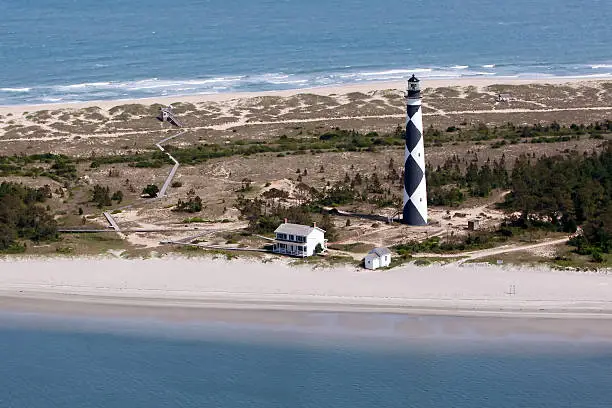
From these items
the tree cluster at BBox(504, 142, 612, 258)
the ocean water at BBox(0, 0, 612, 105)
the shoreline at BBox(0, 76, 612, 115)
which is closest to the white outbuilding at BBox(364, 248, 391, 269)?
the tree cluster at BBox(504, 142, 612, 258)

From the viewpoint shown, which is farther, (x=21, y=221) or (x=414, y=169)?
(x=21, y=221)

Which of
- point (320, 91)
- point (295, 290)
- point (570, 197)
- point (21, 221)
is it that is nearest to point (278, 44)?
point (320, 91)

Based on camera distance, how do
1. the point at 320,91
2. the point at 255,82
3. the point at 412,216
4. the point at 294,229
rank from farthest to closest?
the point at 255,82 < the point at 320,91 < the point at 412,216 < the point at 294,229

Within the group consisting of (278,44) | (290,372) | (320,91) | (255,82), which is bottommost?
(290,372)

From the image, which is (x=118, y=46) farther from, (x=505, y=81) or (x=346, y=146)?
(x=346, y=146)

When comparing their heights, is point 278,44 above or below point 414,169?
above

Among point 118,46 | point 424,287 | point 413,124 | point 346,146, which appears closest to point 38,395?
point 424,287

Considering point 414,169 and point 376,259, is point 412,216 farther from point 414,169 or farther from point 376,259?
point 376,259

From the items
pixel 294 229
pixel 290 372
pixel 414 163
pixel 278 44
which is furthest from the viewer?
pixel 278 44
